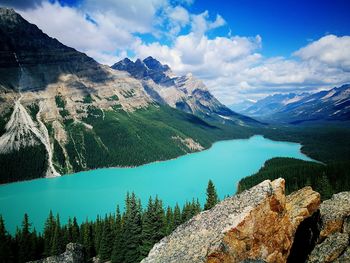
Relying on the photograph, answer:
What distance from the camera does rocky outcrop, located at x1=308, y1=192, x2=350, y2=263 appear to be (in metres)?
18.6

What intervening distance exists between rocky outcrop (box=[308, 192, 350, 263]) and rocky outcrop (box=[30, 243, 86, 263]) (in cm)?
4527

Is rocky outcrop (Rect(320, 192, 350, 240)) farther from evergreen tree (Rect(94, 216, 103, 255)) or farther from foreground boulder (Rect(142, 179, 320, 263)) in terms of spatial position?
evergreen tree (Rect(94, 216, 103, 255))

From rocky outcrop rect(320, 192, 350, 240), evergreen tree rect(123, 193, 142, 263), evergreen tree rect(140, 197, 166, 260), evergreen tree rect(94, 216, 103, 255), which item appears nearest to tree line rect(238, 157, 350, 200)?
evergreen tree rect(94, 216, 103, 255)

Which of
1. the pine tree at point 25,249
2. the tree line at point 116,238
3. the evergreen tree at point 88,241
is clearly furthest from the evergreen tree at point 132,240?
the pine tree at point 25,249

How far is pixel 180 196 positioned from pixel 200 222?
113m

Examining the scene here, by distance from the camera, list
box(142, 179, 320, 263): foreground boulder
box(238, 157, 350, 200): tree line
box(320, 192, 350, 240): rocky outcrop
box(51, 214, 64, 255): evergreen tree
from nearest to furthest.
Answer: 1. box(320, 192, 350, 240): rocky outcrop
2. box(142, 179, 320, 263): foreground boulder
3. box(51, 214, 64, 255): evergreen tree
4. box(238, 157, 350, 200): tree line

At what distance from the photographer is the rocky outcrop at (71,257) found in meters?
54.4

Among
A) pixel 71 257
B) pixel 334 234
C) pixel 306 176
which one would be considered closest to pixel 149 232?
pixel 71 257

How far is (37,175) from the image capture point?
589ft

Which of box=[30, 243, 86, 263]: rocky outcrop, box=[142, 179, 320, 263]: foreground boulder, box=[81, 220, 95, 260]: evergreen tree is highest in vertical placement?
box=[142, 179, 320, 263]: foreground boulder

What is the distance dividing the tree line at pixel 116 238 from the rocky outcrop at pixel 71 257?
406cm

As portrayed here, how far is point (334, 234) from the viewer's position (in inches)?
802

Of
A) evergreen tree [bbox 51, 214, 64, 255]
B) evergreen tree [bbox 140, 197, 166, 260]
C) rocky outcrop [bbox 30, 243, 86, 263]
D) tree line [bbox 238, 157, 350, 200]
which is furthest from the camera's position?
tree line [bbox 238, 157, 350, 200]

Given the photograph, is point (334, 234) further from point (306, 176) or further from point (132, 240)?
point (306, 176)
